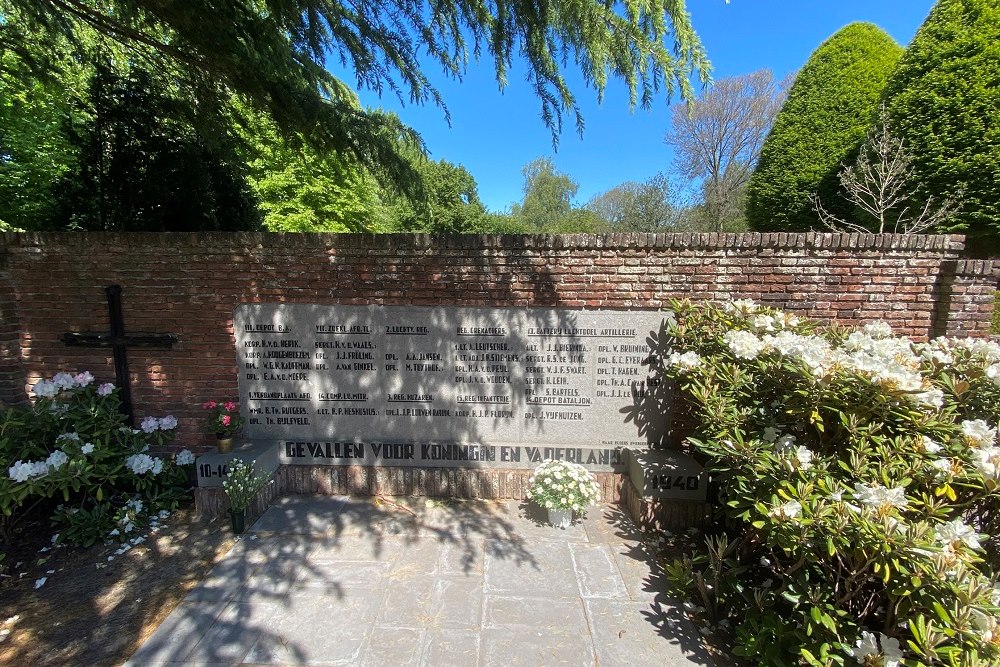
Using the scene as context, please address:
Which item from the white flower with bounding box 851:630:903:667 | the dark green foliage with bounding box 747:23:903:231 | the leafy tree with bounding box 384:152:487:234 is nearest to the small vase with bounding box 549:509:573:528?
the white flower with bounding box 851:630:903:667

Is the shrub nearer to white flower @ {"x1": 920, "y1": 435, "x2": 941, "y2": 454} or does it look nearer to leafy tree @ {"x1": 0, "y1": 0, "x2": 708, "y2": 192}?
leafy tree @ {"x1": 0, "y1": 0, "x2": 708, "y2": 192}

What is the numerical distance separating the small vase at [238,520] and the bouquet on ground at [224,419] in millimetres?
823

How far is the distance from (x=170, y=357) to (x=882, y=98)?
503 inches

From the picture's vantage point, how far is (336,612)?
2729 millimetres

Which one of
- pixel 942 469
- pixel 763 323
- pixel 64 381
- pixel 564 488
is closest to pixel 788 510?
pixel 942 469

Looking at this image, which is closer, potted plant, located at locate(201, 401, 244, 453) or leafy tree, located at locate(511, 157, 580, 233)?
potted plant, located at locate(201, 401, 244, 453)

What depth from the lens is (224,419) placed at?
159 inches

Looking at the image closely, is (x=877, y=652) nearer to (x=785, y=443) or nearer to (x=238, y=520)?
(x=785, y=443)

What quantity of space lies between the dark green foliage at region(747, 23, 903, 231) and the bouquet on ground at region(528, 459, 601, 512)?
36.6 feet

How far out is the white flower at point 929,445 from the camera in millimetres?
2088

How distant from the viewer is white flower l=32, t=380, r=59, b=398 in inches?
154

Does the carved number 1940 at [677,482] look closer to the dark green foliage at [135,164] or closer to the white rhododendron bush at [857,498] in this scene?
the white rhododendron bush at [857,498]

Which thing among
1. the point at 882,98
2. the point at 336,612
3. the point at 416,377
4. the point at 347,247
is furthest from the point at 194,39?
the point at 882,98

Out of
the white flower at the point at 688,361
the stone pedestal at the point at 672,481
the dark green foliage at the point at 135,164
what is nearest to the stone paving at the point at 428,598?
the stone pedestal at the point at 672,481
